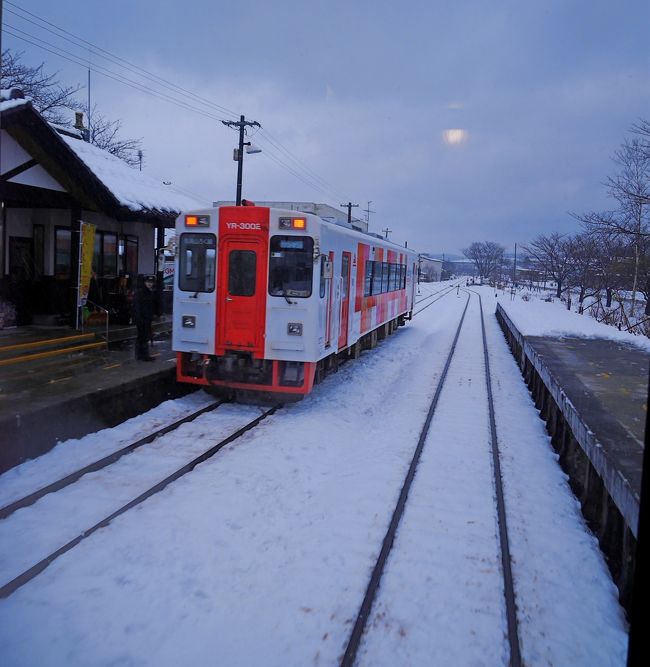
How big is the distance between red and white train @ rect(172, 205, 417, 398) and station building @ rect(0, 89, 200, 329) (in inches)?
168

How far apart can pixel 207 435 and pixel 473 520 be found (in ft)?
12.3

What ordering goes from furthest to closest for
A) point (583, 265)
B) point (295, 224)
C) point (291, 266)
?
point (583, 265)
point (291, 266)
point (295, 224)

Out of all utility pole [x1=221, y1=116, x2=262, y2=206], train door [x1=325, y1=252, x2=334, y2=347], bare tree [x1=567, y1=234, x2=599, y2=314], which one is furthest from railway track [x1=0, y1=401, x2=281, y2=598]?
bare tree [x1=567, y1=234, x2=599, y2=314]

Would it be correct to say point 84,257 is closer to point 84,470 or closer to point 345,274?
point 345,274

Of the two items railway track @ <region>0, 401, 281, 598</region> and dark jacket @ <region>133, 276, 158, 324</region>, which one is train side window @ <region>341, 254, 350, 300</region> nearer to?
railway track @ <region>0, 401, 281, 598</region>

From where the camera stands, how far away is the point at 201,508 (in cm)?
552

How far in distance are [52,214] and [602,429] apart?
12546 millimetres

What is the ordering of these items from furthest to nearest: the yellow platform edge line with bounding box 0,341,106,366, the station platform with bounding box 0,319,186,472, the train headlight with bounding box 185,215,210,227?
the yellow platform edge line with bounding box 0,341,106,366 < the train headlight with bounding box 185,215,210,227 < the station platform with bounding box 0,319,186,472

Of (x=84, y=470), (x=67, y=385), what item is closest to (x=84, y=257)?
(x=67, y=385)

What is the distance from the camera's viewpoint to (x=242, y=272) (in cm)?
903

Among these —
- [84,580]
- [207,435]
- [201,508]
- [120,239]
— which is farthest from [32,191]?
[84,580]

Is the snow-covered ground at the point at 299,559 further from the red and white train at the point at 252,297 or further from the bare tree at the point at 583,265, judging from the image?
the bare tree at the point at 583,265

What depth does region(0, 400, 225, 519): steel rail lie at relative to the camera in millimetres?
5305

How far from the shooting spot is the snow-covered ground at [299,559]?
3.67 meters
